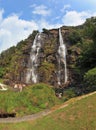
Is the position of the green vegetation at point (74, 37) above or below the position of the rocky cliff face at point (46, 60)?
above

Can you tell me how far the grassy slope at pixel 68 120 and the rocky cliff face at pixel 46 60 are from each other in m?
42.8

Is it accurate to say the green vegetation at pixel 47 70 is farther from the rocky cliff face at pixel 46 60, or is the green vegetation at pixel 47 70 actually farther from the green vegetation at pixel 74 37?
the green vegetation at pixel 74 37

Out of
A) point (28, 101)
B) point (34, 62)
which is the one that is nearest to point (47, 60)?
point (34, 62)

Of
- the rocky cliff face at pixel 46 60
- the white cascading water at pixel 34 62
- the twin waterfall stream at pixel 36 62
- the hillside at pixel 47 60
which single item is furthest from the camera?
the white cascading water at pixel 34 62

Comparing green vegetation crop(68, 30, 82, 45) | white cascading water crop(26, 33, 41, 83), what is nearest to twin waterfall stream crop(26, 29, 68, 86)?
white cascading water crop(26, 33, 41, 83)

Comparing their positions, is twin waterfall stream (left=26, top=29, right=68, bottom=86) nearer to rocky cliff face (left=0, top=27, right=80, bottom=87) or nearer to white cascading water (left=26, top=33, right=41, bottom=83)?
white cascading water (left=26, top=33, right=41, bottom=83)

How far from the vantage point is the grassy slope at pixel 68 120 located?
16.7 metres

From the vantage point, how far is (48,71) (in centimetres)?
6475

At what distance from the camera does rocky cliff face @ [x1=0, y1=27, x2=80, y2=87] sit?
6419 centimetres

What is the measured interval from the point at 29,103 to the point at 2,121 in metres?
2.68

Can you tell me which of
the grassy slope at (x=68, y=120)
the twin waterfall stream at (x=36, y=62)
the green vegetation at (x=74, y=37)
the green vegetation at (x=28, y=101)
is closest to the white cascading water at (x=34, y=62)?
the twin waterfall stream at (x=36, y=62)

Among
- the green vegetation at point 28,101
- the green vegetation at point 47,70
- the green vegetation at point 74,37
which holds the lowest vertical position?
the green vegetation at point 28,101

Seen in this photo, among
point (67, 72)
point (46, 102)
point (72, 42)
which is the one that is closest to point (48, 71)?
point (67, 72)

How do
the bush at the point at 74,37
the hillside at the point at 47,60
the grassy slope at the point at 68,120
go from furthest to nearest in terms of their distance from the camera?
the bush at the point at 74,37, the hillside at the point at 47,60, the grassy slope at the point at 68,120
